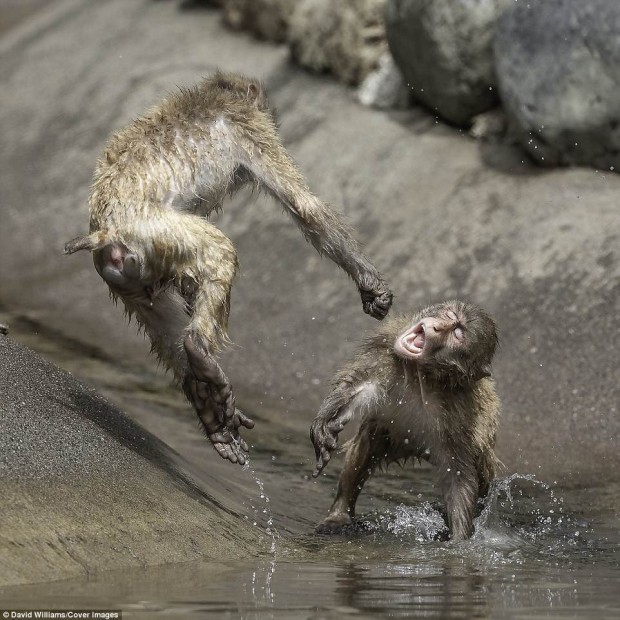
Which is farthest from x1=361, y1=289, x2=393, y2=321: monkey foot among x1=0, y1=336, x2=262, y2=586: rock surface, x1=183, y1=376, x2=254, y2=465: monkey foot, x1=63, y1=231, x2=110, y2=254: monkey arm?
x1=63, y1=231, x2=110, y2=254: monkey arm

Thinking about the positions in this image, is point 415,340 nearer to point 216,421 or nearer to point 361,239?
point 216,421

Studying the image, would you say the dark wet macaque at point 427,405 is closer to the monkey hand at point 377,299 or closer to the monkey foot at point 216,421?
the monkey hand at point 377,299

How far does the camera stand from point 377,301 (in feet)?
25.2

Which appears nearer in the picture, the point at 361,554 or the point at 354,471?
the point at 361,554

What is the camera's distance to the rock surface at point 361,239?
33.0ft

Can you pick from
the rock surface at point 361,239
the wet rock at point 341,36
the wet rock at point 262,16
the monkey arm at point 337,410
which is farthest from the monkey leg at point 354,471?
the wet rock at point 262,16

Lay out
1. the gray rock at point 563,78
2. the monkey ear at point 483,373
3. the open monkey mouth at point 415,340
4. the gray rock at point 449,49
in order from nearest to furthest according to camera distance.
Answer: the open monkey mouth at point 415,340 < the monkey ear at point 483,373 < the gray rock at point 563,78 < the gray rock at point 449,49

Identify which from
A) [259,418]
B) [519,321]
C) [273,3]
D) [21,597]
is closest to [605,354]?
[519,321]

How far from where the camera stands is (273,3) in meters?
15.6

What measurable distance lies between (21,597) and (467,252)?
6.99 metres

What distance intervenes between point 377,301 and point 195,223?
130cm

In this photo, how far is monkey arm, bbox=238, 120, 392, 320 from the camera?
7.55 metres

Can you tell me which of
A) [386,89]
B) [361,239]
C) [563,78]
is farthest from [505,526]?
[386,89]

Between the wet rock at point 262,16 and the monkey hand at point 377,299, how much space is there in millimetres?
8144
